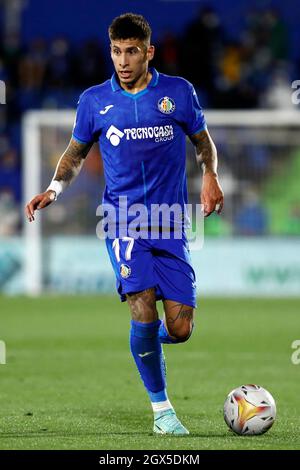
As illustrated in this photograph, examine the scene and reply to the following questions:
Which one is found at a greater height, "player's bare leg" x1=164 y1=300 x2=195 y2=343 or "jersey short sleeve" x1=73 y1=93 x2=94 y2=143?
"jersey short sleeve" x1=73 y1=93 x2=94 y2=143

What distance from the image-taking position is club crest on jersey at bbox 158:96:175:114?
6.75m

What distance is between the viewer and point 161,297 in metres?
6.75

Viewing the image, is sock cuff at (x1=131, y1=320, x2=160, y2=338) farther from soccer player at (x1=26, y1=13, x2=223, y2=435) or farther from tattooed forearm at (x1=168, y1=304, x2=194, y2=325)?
tattooed forearm at (x1=168, y1=304, x2=194, y2=325)

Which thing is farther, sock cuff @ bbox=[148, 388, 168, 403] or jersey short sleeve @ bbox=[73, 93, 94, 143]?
jersey short sleeve @ bbox=[73, 93, 94, 143]

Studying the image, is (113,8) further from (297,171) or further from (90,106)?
(90,106)

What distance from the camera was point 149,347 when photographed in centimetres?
665

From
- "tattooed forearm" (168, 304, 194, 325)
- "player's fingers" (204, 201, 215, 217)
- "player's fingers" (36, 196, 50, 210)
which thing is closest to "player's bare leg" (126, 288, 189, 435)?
"tattooed forearm" (168, 304, 194, 325)

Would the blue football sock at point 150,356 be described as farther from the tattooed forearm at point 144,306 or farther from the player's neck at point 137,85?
the player's neck at point 137,85

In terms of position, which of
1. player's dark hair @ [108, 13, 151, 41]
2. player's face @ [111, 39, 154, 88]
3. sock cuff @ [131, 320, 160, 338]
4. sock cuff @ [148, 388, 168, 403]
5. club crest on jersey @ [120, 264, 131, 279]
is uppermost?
player's dark hair @ [108, 13, 151, 41]

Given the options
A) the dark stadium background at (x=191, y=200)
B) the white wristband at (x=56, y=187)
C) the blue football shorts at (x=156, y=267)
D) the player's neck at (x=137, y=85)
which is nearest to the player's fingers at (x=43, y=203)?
the white wristband at (x=56, y=187)

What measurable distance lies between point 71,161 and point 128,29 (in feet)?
3.03

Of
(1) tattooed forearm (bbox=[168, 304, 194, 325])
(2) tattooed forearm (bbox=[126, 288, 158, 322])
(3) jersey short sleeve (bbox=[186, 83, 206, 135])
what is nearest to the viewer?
(2) tattooed forearm (bbox=[126, 288, 158, 322])

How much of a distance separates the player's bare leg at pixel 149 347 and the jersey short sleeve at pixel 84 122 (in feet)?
3.30

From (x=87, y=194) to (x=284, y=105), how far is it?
4673 mm
